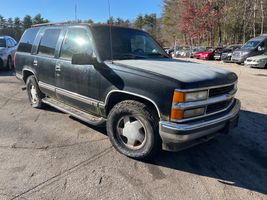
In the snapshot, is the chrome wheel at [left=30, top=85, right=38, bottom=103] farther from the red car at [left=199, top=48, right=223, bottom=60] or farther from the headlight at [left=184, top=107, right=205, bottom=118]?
the red car at [left=199, top=48, right=223, bottom=60]

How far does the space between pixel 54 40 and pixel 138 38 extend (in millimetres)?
1679

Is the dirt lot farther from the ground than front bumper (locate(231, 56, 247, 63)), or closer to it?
closer to it

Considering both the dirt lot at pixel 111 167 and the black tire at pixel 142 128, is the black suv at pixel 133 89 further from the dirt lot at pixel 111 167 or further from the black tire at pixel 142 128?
the dirt lot at pixel 111 167

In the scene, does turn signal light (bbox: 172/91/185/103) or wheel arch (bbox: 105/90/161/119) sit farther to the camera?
wheel arch (bbox: 105/90/161/119)

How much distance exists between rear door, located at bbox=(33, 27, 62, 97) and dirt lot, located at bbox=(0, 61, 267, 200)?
81 centimetres

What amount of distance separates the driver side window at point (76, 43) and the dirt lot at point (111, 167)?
4.65ft

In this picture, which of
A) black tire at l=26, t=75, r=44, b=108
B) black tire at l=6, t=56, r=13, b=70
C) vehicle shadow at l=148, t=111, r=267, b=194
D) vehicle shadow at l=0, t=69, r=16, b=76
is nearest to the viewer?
vehicle shadow at l=148, t=111, r=267, b=194

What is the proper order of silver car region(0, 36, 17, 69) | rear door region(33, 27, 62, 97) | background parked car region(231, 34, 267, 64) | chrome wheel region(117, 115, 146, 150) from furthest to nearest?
background parked car region(231, 34, 267, 64)
silver car region(0, 36, 17, 69)
rear door region(33, 27, 62, 97)
chrome wheel region(117, 115, 146, 150)

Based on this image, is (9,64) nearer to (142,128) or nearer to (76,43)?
(76,43)

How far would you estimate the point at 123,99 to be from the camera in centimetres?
367

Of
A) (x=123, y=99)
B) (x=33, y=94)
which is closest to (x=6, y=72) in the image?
(x=33, y=94)

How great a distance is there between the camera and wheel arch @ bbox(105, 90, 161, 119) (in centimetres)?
318

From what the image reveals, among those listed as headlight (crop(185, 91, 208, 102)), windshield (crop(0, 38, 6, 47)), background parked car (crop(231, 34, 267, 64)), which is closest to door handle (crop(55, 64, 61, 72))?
headlight (crop(185, 91, 208, 102))

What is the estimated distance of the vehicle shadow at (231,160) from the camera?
315 cm
